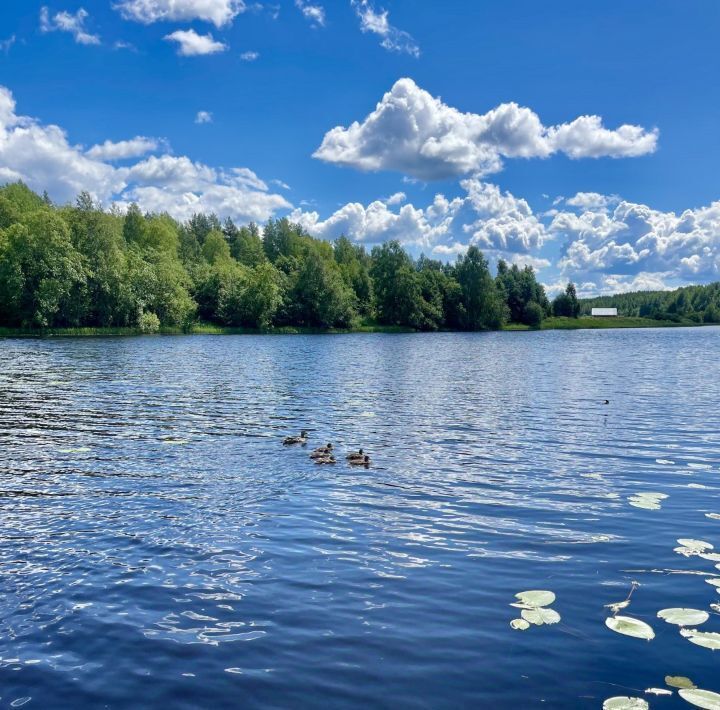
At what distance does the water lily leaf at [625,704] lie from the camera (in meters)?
7.16

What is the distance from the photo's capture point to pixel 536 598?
10195 millimetres

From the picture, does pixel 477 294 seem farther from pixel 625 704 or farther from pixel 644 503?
pixel 625 704

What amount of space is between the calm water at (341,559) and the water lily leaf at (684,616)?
175 millimetres

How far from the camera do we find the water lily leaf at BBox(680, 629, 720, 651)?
8.59 metres

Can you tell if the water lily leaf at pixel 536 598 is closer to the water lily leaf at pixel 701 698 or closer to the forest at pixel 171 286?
the water lily leaf at pixel 701 698

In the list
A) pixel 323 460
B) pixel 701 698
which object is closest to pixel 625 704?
pixel 701 698

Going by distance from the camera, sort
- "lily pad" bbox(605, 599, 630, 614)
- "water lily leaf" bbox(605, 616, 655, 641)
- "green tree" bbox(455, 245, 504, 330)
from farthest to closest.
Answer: "green tree" bbox(455, 245, 504, 330) < "lily pad" bbox(605, 599, 630, 614) < "water lily leaf" bbox(605, 616, 655, 641)

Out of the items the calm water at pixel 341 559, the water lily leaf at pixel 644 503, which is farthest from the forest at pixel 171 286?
the water lily leaf at pixel 644 503

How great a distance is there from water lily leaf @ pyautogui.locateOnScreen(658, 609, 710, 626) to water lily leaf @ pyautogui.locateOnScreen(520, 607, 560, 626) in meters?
1.62

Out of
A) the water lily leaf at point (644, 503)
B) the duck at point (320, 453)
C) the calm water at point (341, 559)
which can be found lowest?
the calm water at point (341, 559)

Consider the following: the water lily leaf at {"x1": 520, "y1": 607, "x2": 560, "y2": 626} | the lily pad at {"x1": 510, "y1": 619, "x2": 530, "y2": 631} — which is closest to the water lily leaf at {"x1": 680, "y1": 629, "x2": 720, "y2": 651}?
the water lily leaf at {"x1": 520, "y1": 607, "x2": 560, "y2": 626}

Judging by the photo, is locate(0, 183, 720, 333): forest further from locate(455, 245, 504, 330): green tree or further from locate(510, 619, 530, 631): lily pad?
Answer: locate(510, 619, 530, 631): lily pad

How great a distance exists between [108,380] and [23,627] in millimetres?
38690

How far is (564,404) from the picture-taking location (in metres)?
35.6
